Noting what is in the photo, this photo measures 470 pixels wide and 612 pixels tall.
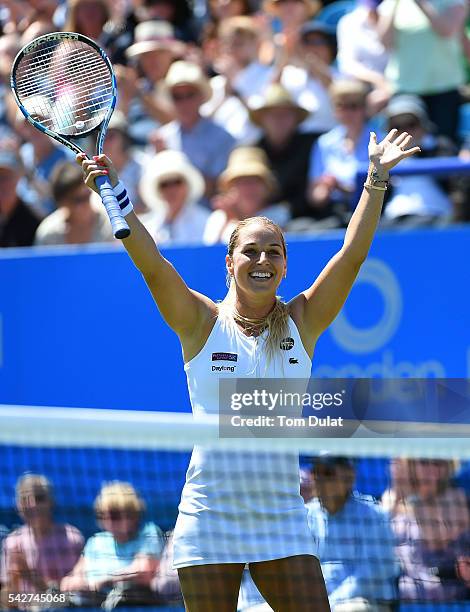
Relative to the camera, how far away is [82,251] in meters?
7.23

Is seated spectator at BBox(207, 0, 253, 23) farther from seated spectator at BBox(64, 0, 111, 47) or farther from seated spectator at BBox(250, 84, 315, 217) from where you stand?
seated spectator at BBox(250, 84, 315, 217)

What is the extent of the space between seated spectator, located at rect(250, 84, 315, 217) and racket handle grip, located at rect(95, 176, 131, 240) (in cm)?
388

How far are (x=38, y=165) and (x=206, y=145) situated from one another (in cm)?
177

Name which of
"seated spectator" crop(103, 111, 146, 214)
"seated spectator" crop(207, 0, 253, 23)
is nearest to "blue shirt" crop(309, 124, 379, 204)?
"seated spectator" crop(103, 111, 146, 214)

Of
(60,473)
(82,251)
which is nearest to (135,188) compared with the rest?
(82,251)

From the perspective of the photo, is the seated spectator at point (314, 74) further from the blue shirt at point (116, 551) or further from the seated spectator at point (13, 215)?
the blue shirt at point (116, 551)

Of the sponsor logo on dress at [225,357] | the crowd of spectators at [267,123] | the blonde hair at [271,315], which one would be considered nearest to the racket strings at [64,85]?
the blonde hair at [271,315]

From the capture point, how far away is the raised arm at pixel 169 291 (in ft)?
12.9

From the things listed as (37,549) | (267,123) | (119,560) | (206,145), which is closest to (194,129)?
(206,145)

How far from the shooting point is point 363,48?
862cm

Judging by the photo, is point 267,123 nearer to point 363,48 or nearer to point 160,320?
point 363,48

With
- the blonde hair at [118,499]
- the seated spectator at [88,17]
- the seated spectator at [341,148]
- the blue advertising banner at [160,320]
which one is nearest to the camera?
the blonde hair at [118,499]

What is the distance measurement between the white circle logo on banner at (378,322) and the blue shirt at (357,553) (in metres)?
1.65

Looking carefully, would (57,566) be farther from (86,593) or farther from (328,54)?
(328,54)
